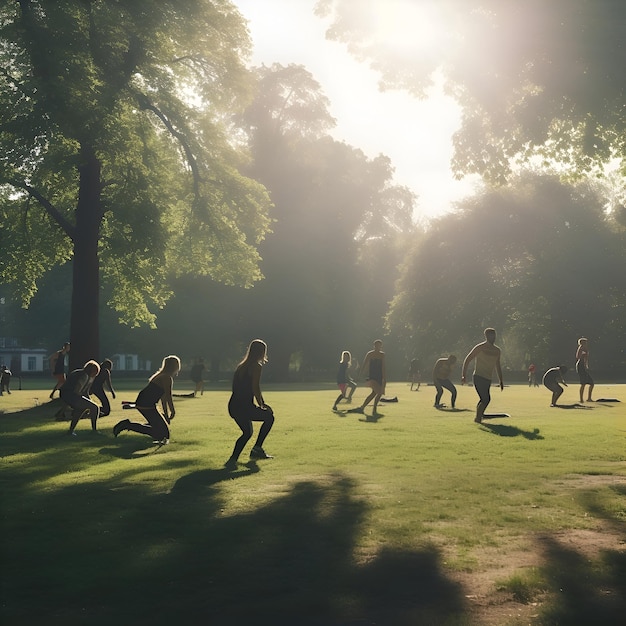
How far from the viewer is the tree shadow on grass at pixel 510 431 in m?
18.8

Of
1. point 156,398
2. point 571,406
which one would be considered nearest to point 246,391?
point 156,398

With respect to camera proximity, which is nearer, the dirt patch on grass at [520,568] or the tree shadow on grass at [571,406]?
the dirt patch on grass at [520,568]

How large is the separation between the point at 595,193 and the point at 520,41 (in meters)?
62.6

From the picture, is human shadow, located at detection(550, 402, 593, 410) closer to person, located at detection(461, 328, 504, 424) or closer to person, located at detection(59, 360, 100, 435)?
person, located at detection(461, 328, 504, 424)

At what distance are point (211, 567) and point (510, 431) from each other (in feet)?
44.4

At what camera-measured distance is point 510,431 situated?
65.7ft

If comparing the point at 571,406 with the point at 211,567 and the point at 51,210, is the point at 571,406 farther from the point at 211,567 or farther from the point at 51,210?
the point at 211,567

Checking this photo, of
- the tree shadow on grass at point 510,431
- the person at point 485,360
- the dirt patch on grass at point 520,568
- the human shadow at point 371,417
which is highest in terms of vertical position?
the person at point 485,360

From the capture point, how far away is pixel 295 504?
10469 mm

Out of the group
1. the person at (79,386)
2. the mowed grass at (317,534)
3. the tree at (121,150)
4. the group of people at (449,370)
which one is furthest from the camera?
the tree at (121,150)

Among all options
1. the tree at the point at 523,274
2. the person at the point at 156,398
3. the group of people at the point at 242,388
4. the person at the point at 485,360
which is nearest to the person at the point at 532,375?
the tree at the point at 523,274

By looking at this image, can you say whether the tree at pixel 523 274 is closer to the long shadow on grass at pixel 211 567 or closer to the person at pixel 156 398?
the person at pixel 156 398

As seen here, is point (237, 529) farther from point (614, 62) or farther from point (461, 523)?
point (614, 62)

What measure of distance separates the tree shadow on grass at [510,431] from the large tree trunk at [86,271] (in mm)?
13857
